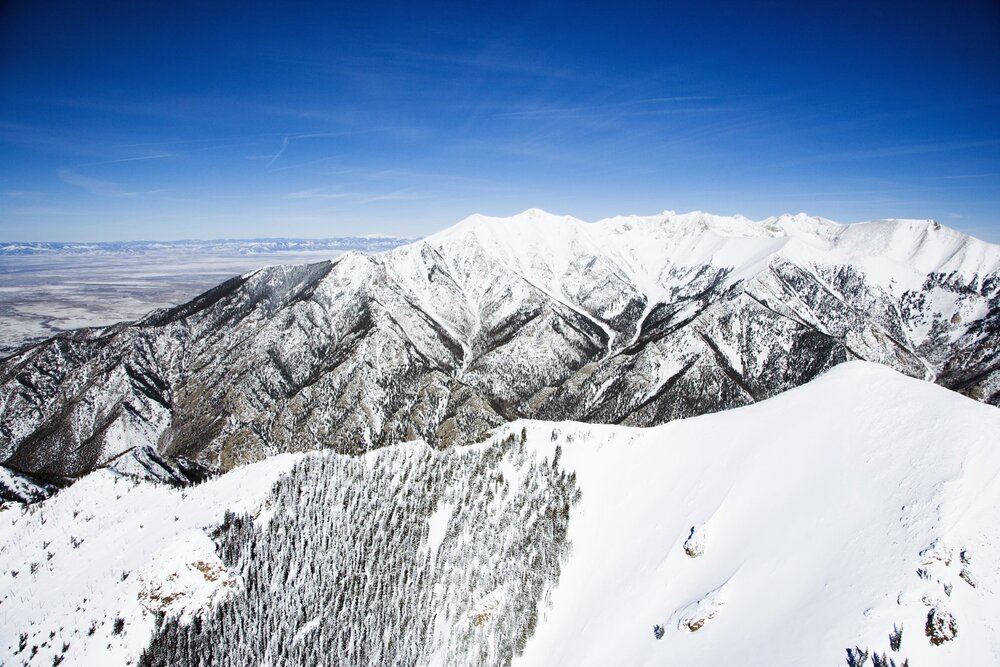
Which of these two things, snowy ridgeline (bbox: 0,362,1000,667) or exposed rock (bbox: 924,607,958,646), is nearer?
exposed rock (bbox: 924,607,958,646)

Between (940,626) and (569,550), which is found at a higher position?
(940,626)

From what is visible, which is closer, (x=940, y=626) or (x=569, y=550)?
(x=940, y=626)

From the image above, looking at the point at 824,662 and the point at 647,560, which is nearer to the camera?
the point at 824,662

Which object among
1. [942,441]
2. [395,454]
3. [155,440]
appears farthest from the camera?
[155,440]

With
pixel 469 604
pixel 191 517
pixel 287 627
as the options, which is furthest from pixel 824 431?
pixel 191 517

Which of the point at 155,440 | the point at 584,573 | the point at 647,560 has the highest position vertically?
the point at 647,560

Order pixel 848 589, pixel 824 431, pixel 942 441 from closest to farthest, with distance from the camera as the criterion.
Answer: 1. pixel 848 589
2. pixel 942 441
3. pixel 824 431

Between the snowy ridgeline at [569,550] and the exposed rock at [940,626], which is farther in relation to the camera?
the snowy ridgeline at [569,550]

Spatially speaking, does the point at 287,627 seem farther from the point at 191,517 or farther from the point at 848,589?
the point at 848,589
